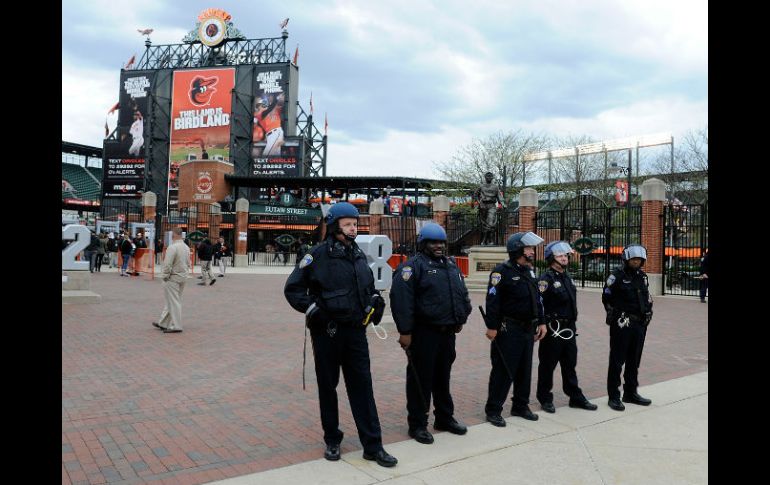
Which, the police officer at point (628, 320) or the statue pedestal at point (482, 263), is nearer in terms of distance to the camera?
the police officer at point (628, 320)

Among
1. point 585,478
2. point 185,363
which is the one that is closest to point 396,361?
point 185,363

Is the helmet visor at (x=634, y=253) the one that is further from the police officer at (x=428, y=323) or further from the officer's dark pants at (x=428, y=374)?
the officer's dark pants at (x=428, y=374)

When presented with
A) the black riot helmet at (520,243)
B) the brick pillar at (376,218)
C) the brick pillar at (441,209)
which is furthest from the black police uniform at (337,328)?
the brick pillar at (376,218)

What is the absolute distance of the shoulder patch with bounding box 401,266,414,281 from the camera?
16.0 feet

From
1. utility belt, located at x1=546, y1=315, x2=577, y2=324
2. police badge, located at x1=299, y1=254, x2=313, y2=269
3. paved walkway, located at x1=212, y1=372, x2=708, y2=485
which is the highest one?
police badge, located at x1=299, y1=254, x2=313, y2=269

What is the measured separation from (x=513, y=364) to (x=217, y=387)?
3259 mm

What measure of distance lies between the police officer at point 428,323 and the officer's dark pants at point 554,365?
50.5 inches

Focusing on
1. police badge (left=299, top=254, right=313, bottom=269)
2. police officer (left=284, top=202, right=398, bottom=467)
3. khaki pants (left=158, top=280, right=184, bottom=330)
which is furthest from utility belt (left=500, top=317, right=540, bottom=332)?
khaki pants (left=158, top=280, right=184, bottom=330)

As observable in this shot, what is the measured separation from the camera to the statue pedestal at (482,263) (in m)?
19.2

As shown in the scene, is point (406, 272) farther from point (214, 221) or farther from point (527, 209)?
point (214, 221)

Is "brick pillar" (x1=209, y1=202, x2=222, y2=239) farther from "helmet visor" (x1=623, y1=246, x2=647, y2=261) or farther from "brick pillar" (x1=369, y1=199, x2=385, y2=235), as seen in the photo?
"helmet visor" (x1=623, y1=246, x2=647, y2=261)

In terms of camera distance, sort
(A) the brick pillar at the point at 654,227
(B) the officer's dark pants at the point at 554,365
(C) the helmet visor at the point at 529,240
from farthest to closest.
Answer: (A) the brick pillar at the point at 654,227
(B) the officer's dark pants at the point at 554,365
(C) the helmet visor at the point at 529,240

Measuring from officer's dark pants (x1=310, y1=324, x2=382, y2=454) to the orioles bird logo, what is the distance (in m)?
56.4
